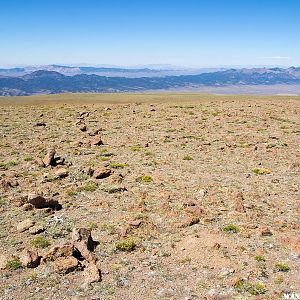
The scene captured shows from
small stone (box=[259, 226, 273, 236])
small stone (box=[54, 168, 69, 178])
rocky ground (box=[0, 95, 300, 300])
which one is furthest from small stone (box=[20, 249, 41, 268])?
small stone (box=[54, 168, 69, 178])

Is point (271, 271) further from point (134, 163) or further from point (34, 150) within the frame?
point (34, 150)

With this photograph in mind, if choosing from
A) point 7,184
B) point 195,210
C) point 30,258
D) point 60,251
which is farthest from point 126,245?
point 7,184

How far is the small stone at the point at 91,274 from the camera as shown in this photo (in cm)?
1210

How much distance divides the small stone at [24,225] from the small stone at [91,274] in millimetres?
4525

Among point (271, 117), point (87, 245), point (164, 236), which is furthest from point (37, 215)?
point (271, 117)

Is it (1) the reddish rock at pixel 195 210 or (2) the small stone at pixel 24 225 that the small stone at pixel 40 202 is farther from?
(1) the reddish rock at pixel 195 210

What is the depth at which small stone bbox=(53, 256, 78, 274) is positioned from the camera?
12508 millimetres

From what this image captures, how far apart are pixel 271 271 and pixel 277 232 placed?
3255mm

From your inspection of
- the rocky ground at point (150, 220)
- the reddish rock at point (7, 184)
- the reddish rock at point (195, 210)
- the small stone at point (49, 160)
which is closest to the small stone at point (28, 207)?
the rocky ground at point (150, 220)

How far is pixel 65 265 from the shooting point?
12625 mm

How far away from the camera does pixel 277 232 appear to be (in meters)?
15.4

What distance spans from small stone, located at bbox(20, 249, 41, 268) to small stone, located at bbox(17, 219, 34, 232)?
2.65 metres

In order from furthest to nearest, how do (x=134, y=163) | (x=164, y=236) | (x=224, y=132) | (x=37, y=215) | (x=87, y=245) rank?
(x=224, y=132), (x=134, y=163), (x=37, y=215), (x=164, y=236), (x=87, y=245)

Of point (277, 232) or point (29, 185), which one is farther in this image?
point (29, 185)
